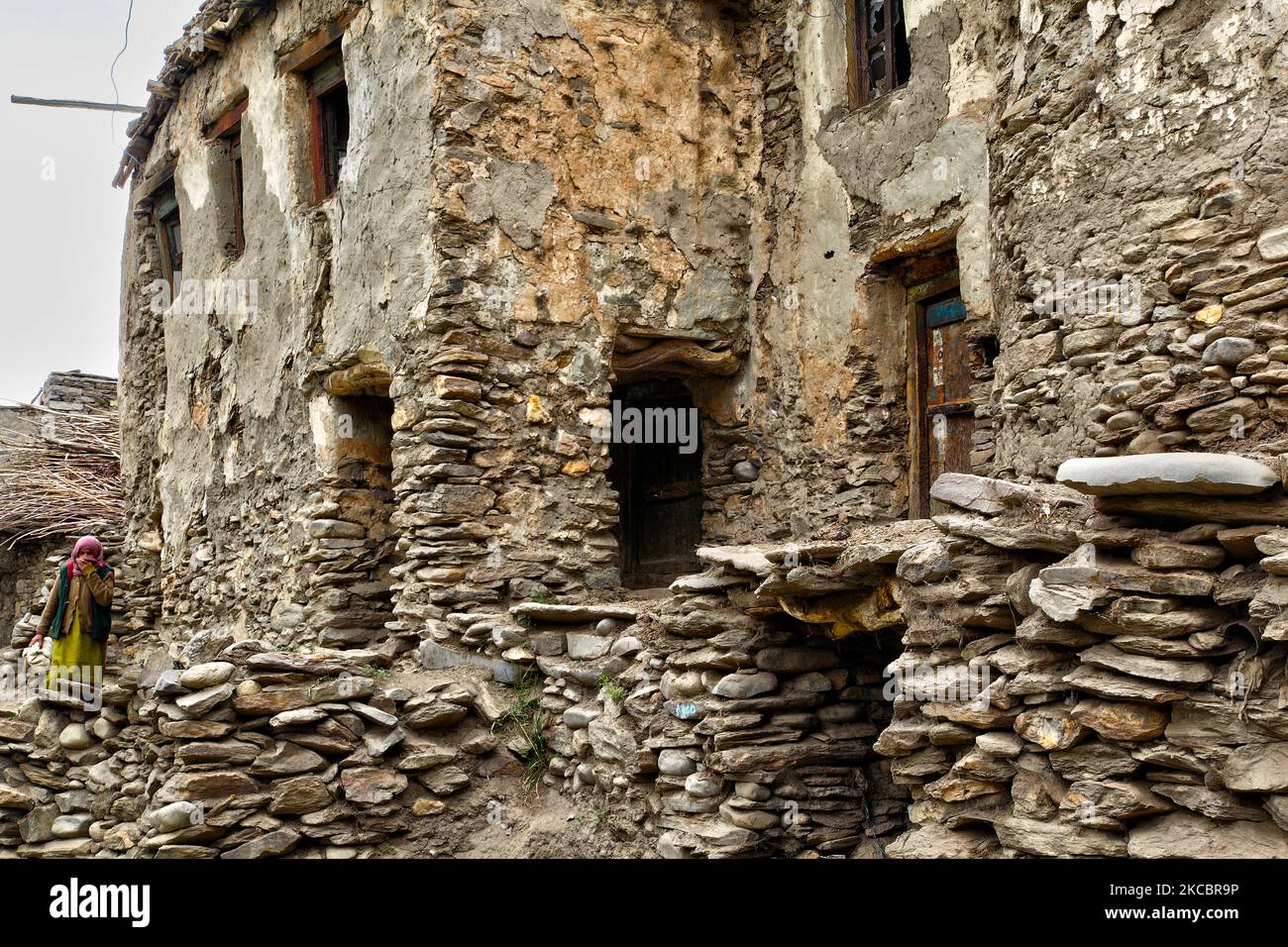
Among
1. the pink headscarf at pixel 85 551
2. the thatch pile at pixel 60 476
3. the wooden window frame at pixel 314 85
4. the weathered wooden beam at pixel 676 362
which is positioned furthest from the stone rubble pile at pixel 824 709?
the thatch pile at pixel 60 476

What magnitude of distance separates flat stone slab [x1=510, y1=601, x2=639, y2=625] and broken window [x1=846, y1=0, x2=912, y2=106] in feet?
12.2

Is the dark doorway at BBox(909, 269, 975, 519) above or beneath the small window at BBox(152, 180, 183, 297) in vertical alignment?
beneath

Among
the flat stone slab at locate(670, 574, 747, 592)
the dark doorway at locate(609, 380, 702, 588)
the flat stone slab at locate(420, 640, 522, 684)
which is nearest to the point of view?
the flat stone slab at locate(670, 574, 747, 592)

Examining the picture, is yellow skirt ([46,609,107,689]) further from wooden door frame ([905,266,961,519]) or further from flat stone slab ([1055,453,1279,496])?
flat stone slab ([1055,453,1279,496])

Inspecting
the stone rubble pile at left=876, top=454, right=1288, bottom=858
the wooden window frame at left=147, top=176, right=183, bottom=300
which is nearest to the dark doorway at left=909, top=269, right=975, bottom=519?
the stone rubble pile at left=876, top=454, right=1288, bottom=858

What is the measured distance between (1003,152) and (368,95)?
4486mm

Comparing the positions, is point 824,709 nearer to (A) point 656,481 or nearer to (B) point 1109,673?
(B) point 1109,673

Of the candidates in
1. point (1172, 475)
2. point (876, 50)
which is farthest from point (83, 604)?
point (1172, 475)

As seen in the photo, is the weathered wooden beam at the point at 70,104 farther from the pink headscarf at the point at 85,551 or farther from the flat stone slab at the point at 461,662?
the flat stone slab at the point at 461,662

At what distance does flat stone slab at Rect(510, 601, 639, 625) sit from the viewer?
6.52 metres

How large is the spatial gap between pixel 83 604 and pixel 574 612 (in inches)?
138

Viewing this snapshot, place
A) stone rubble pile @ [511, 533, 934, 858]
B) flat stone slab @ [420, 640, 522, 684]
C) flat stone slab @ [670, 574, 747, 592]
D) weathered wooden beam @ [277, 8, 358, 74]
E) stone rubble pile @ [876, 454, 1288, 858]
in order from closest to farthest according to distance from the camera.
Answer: stone rubble pile @ [876, 454, 1288, 858], stone rubble pile @ [511, 533, 934, 858], flat stone slab @ [670, 574, 747, 592], flat stone slab @ [420, 640, 522, 684], weathered wooden beam @ [277, 8, 358, 74]

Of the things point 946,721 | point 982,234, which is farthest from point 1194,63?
point 946,721
